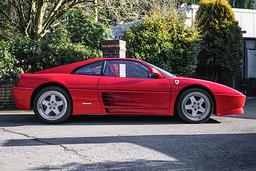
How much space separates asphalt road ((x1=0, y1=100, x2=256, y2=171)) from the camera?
561 centimetres

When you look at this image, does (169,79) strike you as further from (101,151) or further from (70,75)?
(101,151)

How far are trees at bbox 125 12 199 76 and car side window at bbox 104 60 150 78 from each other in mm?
4254

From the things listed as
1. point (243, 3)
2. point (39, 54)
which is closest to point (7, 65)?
point (39, 54)

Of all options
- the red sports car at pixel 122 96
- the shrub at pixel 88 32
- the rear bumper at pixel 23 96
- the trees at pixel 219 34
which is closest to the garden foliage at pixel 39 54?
the shrub at pixel 88 32

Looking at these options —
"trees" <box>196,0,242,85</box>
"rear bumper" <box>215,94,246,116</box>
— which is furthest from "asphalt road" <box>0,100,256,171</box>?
"trees" <box>196,0,242,85</box>

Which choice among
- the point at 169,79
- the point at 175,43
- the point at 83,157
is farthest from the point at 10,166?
the point at 175,43

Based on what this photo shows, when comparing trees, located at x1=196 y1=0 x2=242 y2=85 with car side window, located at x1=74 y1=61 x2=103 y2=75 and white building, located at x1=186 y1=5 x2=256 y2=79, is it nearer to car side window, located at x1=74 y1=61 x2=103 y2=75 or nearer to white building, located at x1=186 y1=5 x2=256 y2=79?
white building, located at x1=186 y1=5 x2=256 y2=79

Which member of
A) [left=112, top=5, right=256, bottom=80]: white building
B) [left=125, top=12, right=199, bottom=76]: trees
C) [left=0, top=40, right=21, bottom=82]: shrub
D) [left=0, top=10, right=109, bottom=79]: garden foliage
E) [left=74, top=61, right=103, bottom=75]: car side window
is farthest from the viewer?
[left=112, top=5, right=256, bottom=80]: white building

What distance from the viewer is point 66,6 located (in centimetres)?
1634

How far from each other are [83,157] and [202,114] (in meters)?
3.68

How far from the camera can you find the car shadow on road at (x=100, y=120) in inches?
352

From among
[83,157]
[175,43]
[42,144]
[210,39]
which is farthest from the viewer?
[210,39]

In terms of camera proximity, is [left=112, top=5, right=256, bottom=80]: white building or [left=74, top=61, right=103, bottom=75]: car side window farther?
[left=112, top=5, right=256, bottom=80]: white building

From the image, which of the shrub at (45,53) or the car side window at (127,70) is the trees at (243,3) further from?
the car side window at (127,70)
